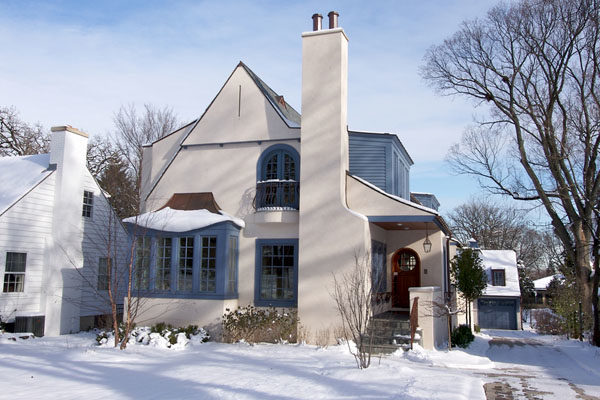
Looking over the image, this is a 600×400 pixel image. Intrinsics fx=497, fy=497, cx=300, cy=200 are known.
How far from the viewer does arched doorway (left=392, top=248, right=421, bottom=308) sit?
647 inches

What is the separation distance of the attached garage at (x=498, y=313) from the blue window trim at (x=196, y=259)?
A: 1017 inches

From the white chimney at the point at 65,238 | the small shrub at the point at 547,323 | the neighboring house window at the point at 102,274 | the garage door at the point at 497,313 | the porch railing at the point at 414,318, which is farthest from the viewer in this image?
the garage door at the point at 497,313

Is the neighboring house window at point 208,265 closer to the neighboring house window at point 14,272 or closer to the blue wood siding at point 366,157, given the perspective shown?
the blue wood siding at point 366,157

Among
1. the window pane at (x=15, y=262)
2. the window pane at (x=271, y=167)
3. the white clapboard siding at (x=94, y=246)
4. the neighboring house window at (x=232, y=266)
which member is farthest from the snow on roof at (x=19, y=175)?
the window pane at (x=271, y=167)

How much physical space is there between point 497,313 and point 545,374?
84.1 feet

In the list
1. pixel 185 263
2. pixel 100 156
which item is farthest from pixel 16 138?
pixel 185 263

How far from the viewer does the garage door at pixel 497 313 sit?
3431 centimetres

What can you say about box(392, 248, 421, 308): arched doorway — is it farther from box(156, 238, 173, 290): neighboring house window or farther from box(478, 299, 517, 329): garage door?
box(478, 299, 517, 329): garage door

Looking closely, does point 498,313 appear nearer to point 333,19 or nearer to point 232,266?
point 232,266

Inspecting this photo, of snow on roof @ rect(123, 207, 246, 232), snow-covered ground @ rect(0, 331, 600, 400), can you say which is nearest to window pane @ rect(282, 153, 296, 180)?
snow on roof @ rect(123, 207, 246, 232)

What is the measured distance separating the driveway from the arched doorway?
10.1 feet

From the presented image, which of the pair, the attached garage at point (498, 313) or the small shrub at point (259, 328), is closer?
the small shrub at point (259, 328)

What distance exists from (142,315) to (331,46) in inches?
375

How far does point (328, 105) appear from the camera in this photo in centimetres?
1420
